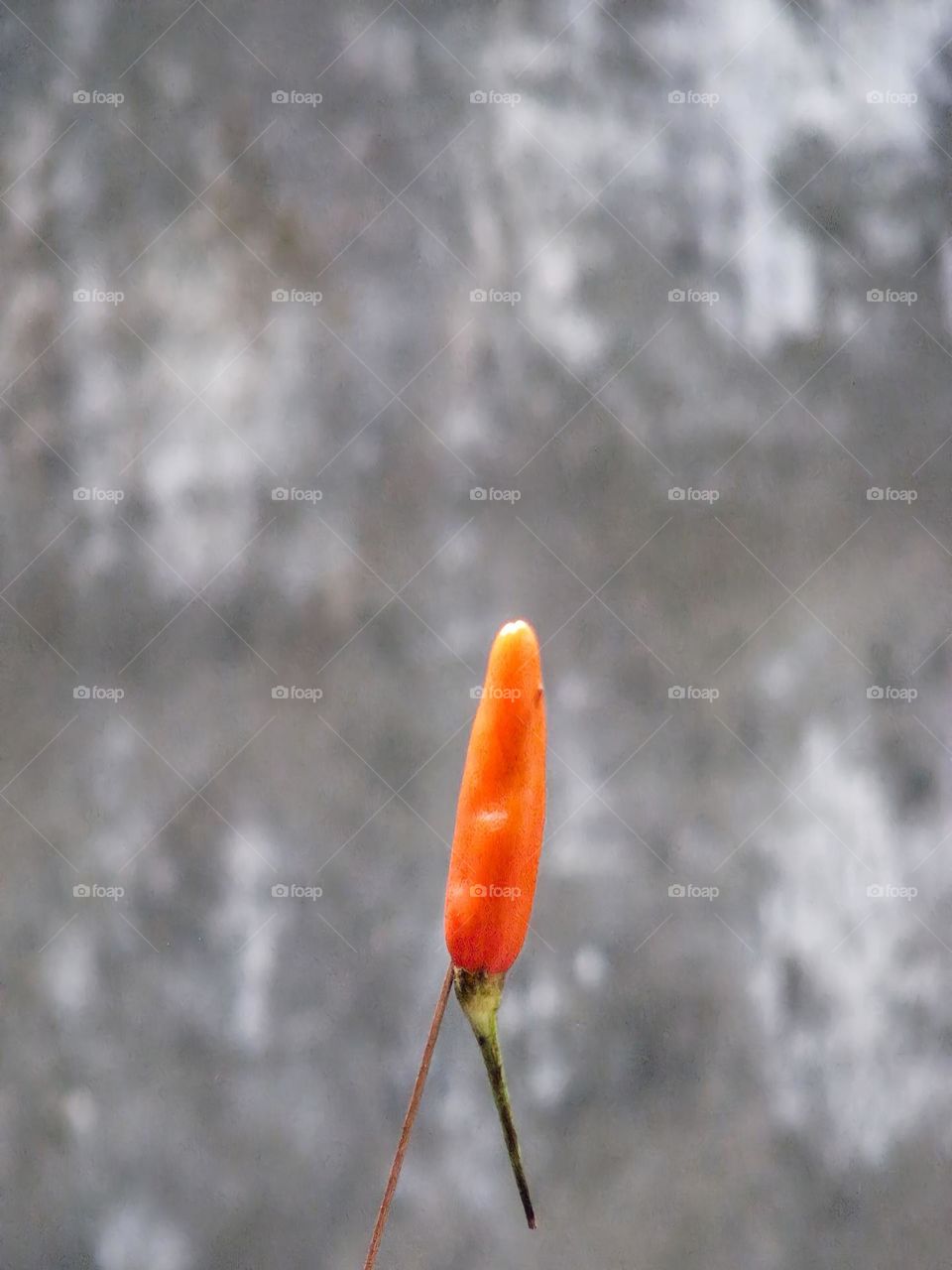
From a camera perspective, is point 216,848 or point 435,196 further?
point 435,196

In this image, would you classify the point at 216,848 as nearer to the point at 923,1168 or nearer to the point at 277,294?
the point at 277,294

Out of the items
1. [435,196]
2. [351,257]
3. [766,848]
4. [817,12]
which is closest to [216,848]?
[766,848]
